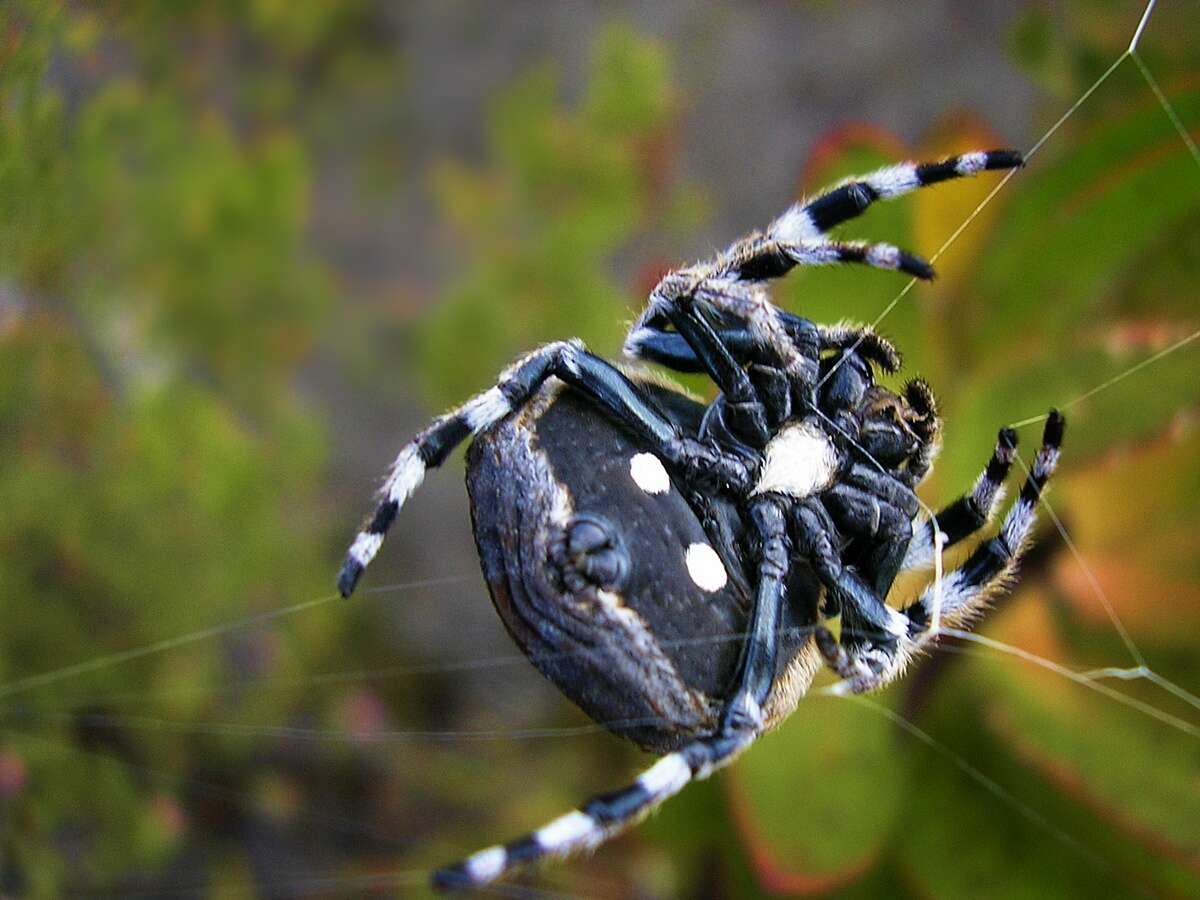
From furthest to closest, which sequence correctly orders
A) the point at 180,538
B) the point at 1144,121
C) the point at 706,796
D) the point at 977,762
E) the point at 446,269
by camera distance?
1. the point at 446,269
2. the point at 180,538
3. the point at 706,796
4. the point at 977,762
5. the point at 1144,121

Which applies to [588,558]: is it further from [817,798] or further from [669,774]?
[817,798]

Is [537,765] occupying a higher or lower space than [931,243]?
lower

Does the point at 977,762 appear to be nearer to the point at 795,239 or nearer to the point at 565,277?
the point at 795,239

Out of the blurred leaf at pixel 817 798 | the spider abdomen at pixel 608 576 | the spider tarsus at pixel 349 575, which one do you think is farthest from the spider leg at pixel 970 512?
the spider tarsus at pixel 349 575

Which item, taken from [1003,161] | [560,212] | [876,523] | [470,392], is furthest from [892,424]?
[560,212]

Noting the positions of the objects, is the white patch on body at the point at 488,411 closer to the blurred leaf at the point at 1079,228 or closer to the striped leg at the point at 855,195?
the striped leg at the point at 855,195

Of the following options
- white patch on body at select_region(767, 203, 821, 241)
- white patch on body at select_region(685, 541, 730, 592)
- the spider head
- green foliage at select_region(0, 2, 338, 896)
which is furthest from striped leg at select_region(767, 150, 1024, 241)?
green foliage at select_region(0, 2, 338, 896)

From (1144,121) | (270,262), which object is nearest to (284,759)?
(270,262)

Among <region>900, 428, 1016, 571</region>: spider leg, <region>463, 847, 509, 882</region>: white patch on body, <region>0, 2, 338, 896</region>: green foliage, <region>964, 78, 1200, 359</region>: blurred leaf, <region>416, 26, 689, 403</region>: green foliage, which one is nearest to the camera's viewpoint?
<region>463, 847, 509, 882</region>: white patch on body

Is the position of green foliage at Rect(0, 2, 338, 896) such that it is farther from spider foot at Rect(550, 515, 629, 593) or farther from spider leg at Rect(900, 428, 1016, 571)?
spider leg at Rect(900, 428, 1016, 571)
